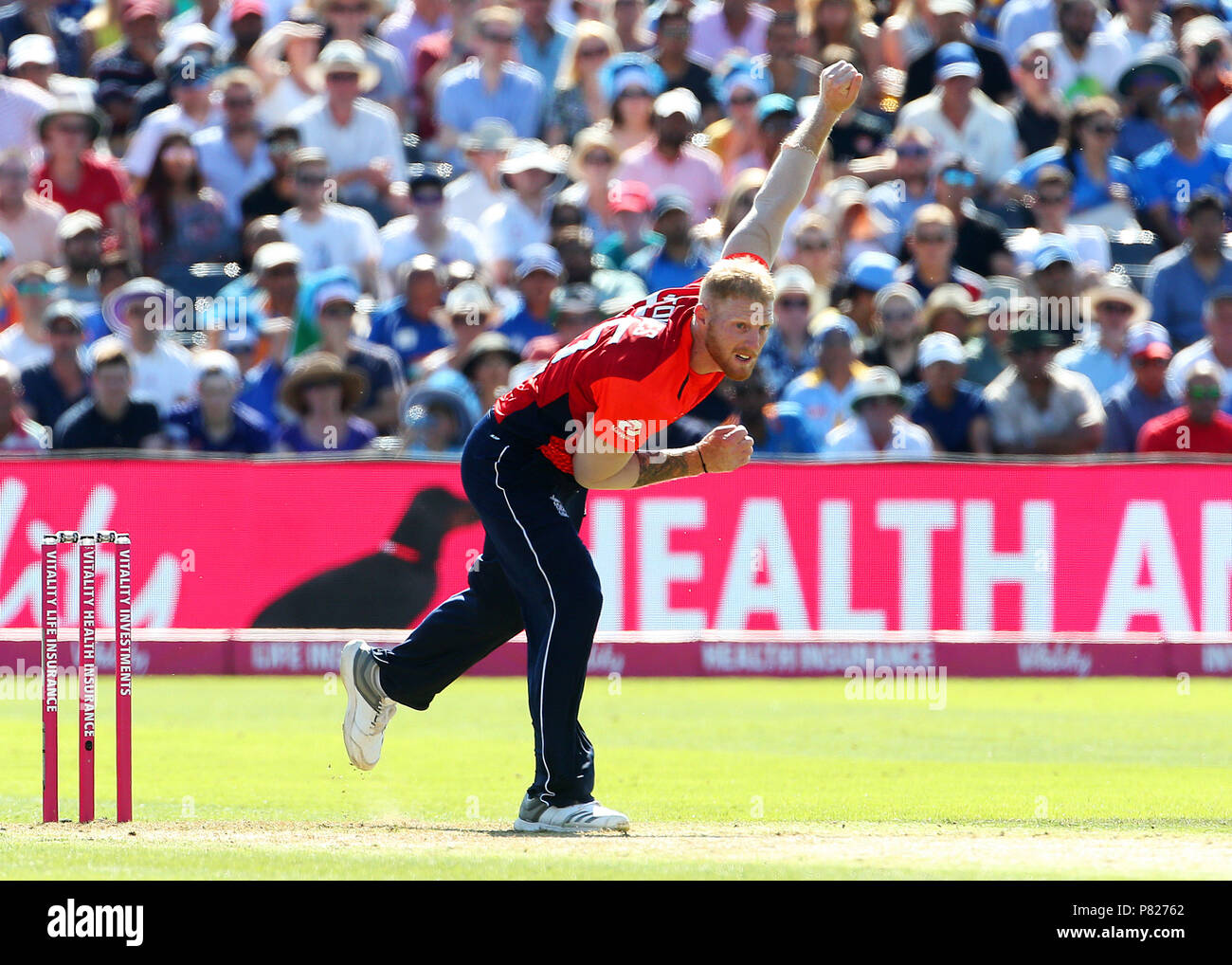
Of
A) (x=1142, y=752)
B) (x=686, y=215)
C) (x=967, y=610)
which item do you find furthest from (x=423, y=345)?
(x=1142, y=752)

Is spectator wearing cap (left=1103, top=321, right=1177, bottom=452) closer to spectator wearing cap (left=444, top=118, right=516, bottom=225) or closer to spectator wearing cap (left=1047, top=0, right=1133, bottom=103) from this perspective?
spectator wearing cap (left=1047, top=0, right=1133, bottom=103)

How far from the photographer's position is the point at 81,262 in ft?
51.1

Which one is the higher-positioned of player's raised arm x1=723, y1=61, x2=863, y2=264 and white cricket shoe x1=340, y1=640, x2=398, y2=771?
player's raised arm x1=723, y1=61, x2=863, y2=264

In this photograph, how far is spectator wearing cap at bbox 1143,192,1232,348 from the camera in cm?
1586

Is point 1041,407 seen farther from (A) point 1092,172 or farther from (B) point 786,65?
(B) point 786,65

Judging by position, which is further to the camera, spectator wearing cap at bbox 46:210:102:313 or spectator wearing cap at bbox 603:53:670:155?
spectator wearing cap at bbox 603:53:670:155

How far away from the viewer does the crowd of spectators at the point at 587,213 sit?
14461mm

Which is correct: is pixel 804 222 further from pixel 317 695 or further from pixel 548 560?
pixel 548 560

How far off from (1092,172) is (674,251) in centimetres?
388

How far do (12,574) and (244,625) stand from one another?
1.51 meters

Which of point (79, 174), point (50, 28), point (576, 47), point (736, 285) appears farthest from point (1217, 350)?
point (50, 28)

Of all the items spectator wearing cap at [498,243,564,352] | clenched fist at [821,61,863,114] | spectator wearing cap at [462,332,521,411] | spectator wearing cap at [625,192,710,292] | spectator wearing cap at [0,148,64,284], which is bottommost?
spectator wearing cap at [462,332,521,411]

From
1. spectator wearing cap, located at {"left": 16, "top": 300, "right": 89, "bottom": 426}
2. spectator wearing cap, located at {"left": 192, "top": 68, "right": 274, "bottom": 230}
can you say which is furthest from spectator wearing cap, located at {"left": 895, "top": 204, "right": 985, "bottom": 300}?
spectator wearing cap, located at {"left": 16, "top": 300, "right": 89, "bottom": 426}

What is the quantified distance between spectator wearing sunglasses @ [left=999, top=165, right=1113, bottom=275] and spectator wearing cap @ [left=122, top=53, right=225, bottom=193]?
21.5ft
